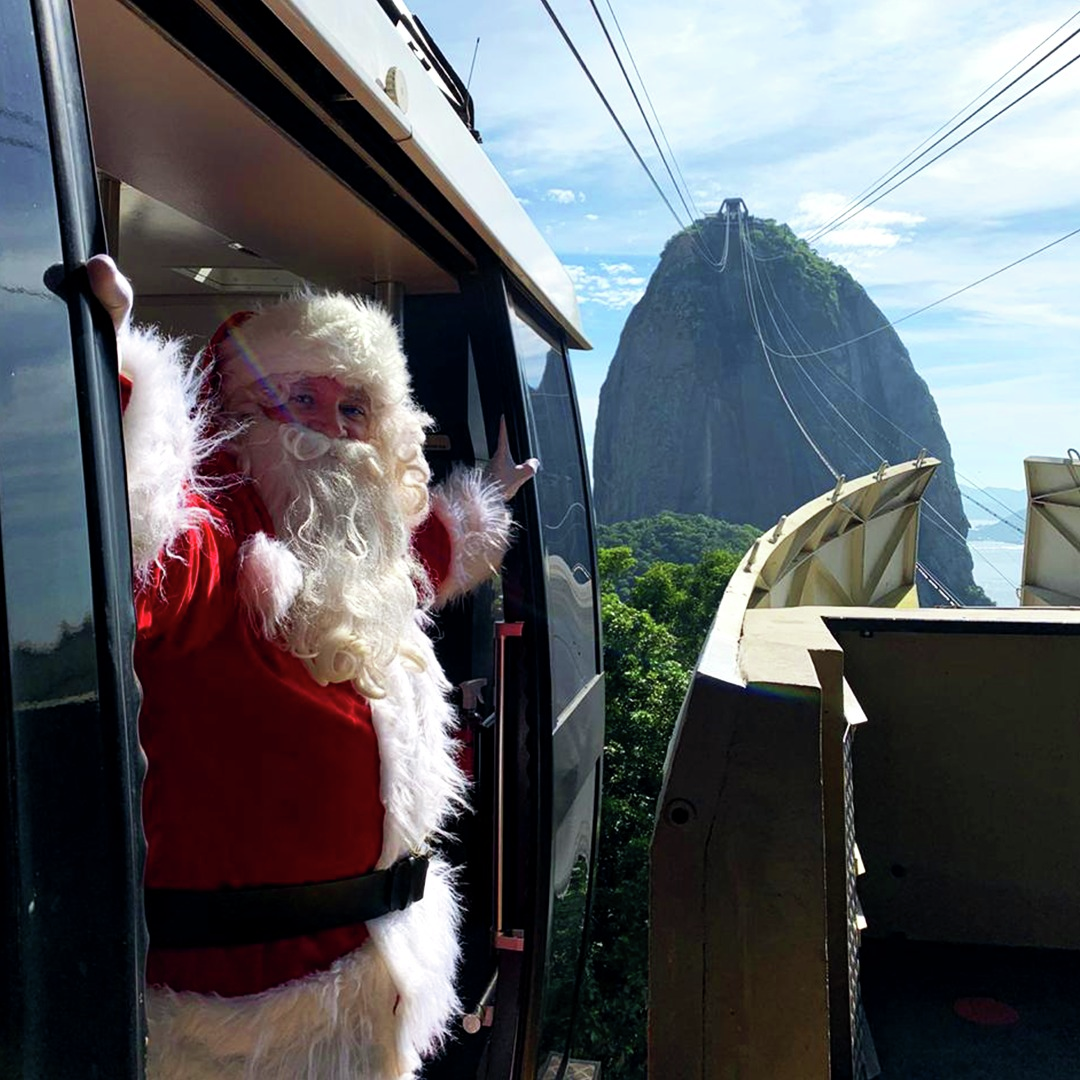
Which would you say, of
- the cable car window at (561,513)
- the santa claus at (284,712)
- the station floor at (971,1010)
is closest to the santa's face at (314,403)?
the santa claus at (284,712)

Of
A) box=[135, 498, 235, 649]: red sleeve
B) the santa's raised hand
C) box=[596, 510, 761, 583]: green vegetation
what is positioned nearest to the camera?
box=[135, 498, 235, 649]: red sleeve

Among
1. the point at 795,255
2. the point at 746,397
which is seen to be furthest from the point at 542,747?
the point at 795,255

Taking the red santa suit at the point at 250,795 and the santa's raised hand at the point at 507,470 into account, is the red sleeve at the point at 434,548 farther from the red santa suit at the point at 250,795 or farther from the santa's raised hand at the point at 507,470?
the red santa suit at the point at 250,795

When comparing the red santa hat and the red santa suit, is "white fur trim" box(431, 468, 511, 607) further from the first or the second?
the red santa suit

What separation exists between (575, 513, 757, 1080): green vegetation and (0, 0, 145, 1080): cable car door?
9.07 ft

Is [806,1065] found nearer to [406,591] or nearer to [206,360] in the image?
[406,591]

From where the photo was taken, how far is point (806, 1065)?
1.63 m

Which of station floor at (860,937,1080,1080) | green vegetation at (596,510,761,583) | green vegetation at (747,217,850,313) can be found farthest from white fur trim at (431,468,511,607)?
green vegetation at (747,217,850,313)

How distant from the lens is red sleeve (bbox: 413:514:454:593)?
2.32m

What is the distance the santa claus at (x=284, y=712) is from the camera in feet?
4.88

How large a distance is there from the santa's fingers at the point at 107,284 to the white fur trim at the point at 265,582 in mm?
597

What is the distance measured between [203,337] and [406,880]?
182 cm

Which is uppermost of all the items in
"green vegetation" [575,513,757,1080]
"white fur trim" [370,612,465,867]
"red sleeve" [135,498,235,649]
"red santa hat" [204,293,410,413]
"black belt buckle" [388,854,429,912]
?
"red santa hat" [204,293,410,413]

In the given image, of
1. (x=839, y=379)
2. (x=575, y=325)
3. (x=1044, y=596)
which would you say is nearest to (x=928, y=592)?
(x=839, y=379)
